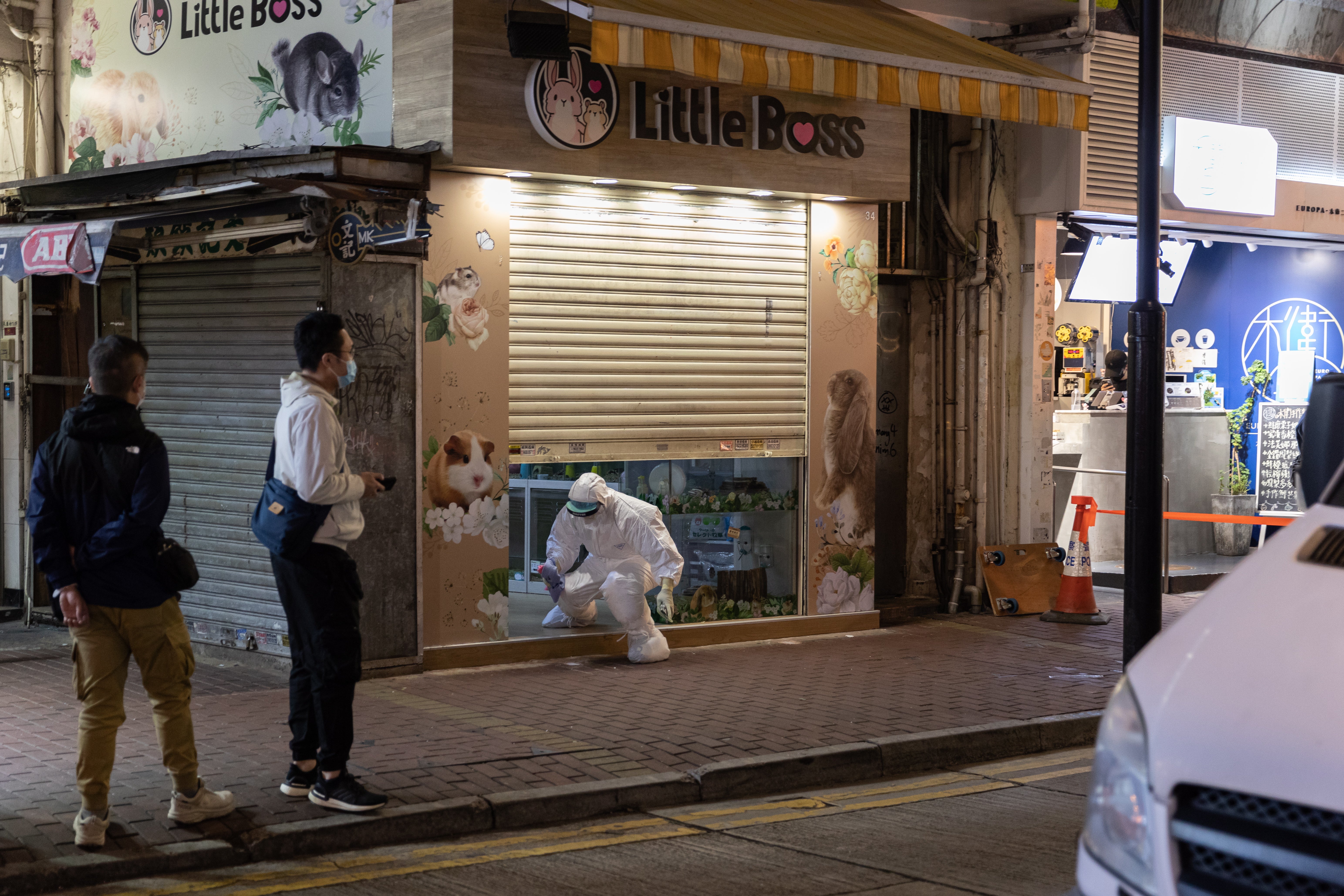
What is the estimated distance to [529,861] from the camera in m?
5.57

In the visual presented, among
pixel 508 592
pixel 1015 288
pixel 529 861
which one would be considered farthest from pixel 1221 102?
pixel 529 861

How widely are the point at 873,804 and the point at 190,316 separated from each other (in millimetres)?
5929

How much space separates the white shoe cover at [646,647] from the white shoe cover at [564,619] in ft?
1.20

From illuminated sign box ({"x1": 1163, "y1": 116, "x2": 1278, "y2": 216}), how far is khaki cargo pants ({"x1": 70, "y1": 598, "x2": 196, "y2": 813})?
10.9m

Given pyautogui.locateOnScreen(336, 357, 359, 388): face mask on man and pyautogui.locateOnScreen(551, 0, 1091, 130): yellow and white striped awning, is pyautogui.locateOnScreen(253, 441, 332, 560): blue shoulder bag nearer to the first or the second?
pyautogui.locateOnScreen(336, 357, 359, 388): face mask on man

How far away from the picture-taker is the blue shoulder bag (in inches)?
227

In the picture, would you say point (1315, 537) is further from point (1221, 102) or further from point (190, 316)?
point (1221, 102)

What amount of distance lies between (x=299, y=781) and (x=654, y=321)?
195 inches

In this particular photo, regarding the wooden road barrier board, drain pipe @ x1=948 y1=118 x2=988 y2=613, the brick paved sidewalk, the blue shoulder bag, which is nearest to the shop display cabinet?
the brick paved sidewalk

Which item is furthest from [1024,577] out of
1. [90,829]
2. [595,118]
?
[90,829]

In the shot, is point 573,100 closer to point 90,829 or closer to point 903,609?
point 903,609

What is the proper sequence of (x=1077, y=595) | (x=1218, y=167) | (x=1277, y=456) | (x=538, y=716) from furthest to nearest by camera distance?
(x=1277, y=456) → (x=1218, y=167) → (x=1077, y=595) → (x=538, y=716)

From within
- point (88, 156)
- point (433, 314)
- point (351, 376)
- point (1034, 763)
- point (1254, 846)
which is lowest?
point (1034, 763)

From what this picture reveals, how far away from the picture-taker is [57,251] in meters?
8.55
